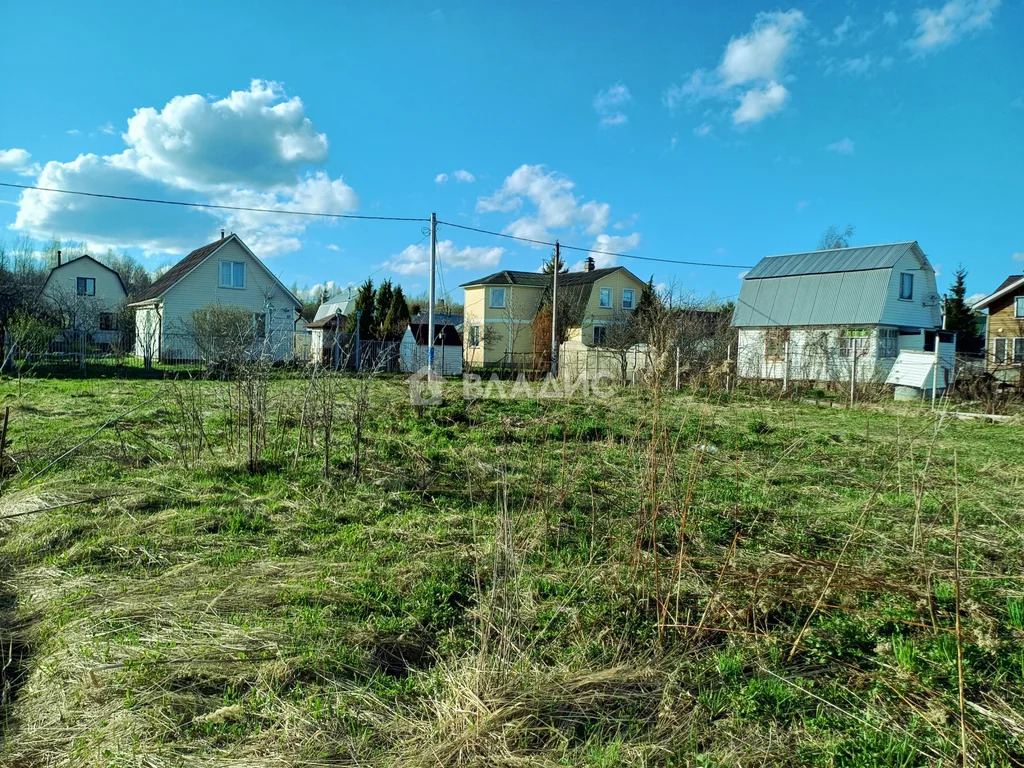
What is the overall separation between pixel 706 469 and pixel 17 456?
7.44 metres

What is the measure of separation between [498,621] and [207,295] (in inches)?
1104

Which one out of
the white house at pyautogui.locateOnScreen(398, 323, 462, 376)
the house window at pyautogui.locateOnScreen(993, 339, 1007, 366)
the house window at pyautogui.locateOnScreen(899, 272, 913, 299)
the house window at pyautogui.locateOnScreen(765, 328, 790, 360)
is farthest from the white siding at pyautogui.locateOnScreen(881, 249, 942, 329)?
the white house at pyautogui.locateOnScreen(398, 323, 462, 376)

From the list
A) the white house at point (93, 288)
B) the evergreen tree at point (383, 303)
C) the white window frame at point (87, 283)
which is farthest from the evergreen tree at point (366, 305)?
the white window frame at point (87, 283)

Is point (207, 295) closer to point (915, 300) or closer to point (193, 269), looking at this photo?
point (193, 269)

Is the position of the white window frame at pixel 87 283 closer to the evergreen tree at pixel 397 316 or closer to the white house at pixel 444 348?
the evergreen tree at pixel 397 316

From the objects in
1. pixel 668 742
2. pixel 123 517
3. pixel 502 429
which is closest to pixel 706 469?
pixel 502 429

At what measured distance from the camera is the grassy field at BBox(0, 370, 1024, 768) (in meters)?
2.45

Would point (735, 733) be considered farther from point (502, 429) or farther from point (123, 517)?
point (502, 429)

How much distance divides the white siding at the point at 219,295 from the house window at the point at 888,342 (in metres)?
24.0

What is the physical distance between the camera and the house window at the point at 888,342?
2603 centimetres

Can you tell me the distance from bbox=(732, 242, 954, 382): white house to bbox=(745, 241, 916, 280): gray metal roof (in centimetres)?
4

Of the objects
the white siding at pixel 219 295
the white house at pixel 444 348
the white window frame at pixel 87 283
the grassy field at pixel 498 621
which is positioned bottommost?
the grassy field at pixel 498 621

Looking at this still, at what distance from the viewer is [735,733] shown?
2475mm

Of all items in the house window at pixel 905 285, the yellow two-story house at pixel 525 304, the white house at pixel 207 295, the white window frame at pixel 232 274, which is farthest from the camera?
the yellow two-story house at pixel 525 304
